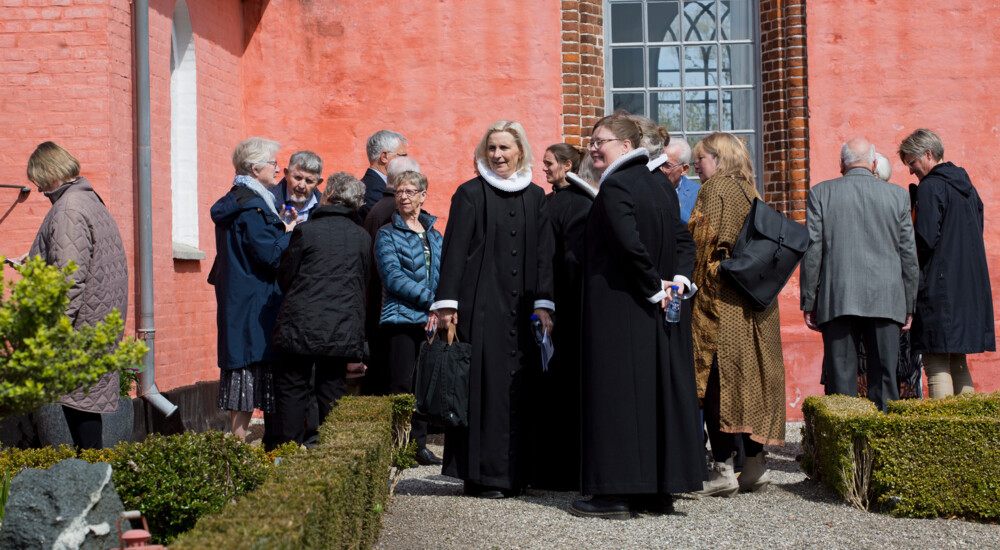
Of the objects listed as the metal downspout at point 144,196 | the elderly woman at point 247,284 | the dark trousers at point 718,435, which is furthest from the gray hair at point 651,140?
the metal downspout at point 144,196

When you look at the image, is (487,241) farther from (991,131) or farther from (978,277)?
(991,131)

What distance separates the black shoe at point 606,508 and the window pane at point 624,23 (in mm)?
6743

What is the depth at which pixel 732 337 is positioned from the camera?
6.25 metres

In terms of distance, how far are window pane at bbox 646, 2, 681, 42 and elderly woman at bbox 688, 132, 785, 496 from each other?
17.5 ft

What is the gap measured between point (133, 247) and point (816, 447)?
16.0ft

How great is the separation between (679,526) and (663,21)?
23.4ft

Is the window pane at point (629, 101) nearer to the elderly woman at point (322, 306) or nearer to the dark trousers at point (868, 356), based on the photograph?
the dark trousers at point (868, 356)

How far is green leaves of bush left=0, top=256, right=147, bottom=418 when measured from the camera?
3.52m

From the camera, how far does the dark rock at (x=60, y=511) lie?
4.11 m

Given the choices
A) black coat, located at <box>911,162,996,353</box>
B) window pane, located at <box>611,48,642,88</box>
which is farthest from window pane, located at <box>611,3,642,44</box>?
black coat, located at <box>911,162,996,353</box>

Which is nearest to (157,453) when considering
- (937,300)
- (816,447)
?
(816,447)

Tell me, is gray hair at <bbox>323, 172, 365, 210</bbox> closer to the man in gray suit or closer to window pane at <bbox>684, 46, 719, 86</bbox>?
the man in gray suit

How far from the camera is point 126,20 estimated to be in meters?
8.30

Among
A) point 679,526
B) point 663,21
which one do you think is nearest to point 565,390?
point 679,526
